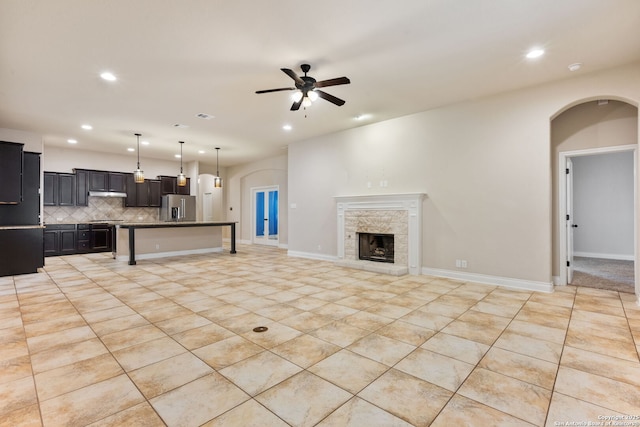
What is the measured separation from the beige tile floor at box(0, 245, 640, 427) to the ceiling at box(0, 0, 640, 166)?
3.13 m

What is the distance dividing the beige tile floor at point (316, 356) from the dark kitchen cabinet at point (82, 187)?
4954 mm

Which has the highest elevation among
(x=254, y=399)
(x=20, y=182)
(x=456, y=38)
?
(x=456, y=38)

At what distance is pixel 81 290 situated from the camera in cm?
468

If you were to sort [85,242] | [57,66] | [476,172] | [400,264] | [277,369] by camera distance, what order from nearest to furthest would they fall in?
[277,369]
[57,66]
[476,172]
[400,264]
[85,242]

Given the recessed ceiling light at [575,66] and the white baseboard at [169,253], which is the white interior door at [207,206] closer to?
the white baseboard at [169,253]

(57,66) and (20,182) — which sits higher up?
(57,66)

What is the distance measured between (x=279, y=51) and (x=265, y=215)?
7967 mm

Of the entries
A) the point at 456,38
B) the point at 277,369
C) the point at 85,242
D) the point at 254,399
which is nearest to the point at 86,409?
the point at 254,399

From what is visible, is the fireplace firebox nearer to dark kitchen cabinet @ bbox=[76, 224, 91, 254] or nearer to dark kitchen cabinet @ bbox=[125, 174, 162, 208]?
dark kitchen cabinet @ bbox=[125, 174, 162, 208]

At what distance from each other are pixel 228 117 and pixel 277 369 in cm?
521

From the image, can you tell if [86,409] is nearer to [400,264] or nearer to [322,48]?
[322,48]

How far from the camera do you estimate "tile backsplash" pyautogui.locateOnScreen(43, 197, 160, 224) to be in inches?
340

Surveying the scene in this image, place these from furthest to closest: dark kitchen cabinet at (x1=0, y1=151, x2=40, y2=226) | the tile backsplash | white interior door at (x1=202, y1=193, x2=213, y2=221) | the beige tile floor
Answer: white interior door at (x1=202, y1=193, x2=213, y2=221) < the tile backsplash < dark kitchen cabinet at (x1=0, y1=151, x2=40, y2=226) < the beige tile floor

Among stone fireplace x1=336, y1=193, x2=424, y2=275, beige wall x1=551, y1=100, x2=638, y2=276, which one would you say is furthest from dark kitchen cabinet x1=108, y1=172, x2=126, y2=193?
beige wall x1=551, y1=100, x2=638, y2=276
